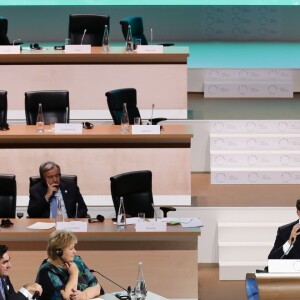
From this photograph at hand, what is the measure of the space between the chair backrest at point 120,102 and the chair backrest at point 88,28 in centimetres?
218

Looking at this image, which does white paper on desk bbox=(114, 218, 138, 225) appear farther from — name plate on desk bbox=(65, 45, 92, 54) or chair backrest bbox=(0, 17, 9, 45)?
chair backrest bbox=(0, 17, 9, 45)

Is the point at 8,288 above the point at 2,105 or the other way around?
the other way around

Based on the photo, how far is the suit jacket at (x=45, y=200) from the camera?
816 centimetres

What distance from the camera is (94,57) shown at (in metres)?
10.8

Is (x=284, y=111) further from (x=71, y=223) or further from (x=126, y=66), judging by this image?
(x=71, y=223)

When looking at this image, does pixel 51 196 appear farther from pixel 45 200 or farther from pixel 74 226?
pixel 74 226

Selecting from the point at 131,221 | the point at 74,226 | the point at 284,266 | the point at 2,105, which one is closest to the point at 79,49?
the point at 2,105

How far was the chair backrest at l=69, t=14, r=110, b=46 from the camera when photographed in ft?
39.1

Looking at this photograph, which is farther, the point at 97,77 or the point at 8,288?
the point at 97,77

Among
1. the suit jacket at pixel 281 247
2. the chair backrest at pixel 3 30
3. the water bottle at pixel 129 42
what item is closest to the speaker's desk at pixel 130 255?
the suit jacket at pixel 281 247

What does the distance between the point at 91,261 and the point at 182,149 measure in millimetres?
1874

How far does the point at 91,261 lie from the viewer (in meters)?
7.57

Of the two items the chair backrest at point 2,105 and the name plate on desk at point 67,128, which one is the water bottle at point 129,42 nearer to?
the chair backrest at point 2,105

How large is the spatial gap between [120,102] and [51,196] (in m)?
1.93
